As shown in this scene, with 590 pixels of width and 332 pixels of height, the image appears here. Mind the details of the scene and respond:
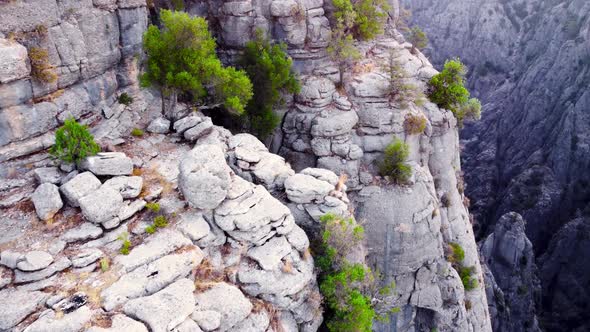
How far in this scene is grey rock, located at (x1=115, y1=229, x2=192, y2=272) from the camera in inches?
668

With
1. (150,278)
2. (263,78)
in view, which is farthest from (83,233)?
(263,78)

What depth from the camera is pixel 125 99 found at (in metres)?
25.0

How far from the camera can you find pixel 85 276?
16.2 m

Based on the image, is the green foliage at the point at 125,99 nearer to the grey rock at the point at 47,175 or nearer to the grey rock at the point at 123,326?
the grey rock at the point at 47,175

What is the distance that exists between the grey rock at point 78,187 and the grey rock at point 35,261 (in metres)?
2.60

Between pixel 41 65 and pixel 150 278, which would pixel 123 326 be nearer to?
pixel 150 278

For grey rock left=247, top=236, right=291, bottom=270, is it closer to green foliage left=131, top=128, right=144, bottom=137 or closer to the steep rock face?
green foliage left=131, top=128, right=144, bottom=137

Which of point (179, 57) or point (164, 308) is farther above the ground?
point (179, 57)

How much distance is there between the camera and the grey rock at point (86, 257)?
16.5 meters

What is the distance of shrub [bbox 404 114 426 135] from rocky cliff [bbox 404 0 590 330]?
41465 millimetres

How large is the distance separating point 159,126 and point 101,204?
7712 mm

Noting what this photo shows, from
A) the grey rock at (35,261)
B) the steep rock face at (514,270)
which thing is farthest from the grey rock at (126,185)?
the steep rock face at (514,270)

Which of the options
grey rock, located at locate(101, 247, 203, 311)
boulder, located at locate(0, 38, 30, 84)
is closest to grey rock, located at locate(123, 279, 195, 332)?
grey rock, located at locate(101, 247, 203, 311)

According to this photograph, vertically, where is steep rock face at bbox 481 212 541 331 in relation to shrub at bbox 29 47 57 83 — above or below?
below
